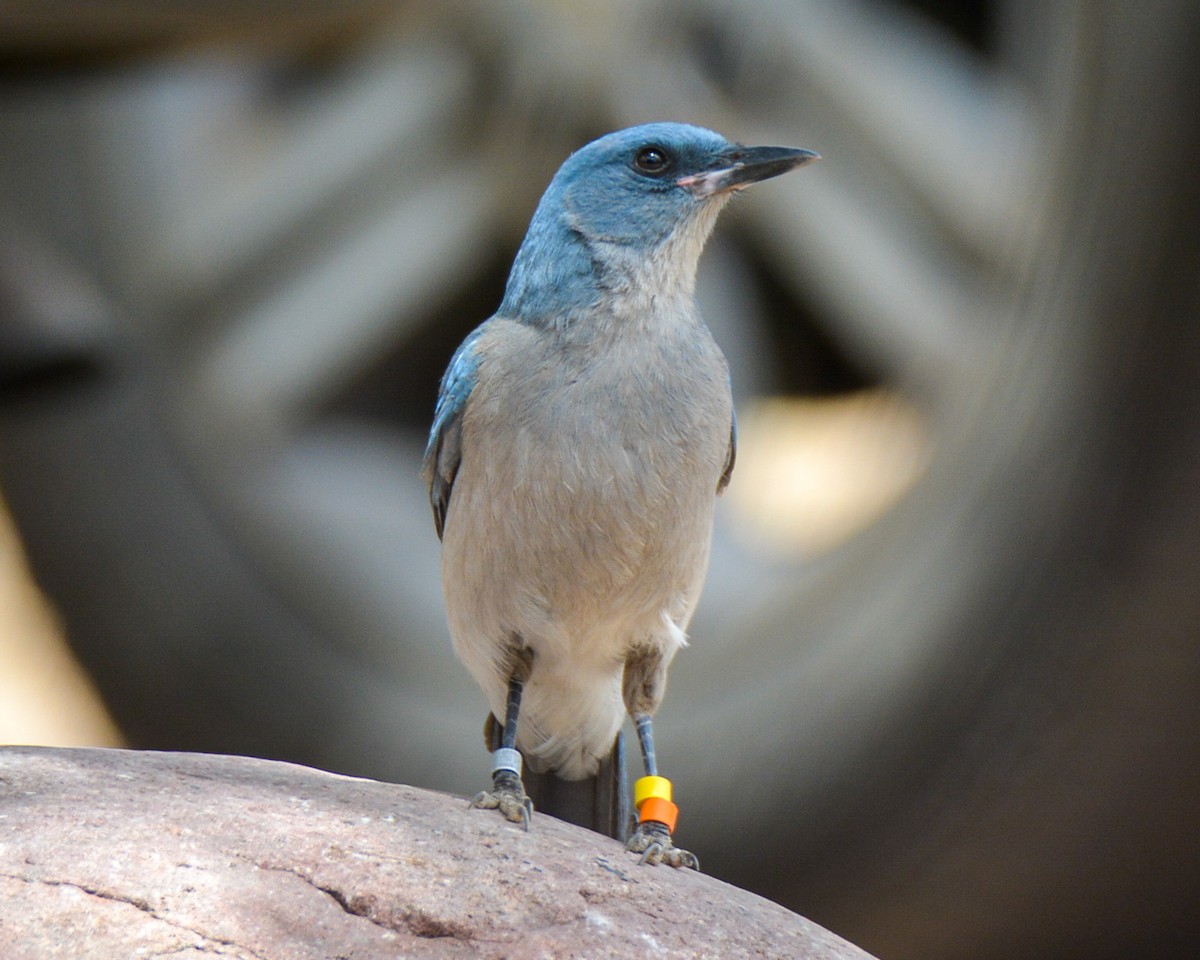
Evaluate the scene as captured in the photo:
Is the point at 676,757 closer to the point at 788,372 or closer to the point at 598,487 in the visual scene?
the point at 598,487

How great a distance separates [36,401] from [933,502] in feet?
9.14

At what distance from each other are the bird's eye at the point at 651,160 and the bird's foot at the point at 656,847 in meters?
1.59

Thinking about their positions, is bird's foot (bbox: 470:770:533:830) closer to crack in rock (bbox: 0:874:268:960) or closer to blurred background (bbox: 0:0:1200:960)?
crack in rock (bbox: 0:874:268:960)

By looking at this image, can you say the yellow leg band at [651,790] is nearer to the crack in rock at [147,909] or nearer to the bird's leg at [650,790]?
the bird's leg at [650,790]

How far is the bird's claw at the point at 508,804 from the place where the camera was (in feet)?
9.37

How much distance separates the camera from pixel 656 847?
2.92 metres

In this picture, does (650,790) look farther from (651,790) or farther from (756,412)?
(756,412)

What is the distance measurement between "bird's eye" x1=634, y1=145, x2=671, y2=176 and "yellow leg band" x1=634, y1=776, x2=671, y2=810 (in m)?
1.49

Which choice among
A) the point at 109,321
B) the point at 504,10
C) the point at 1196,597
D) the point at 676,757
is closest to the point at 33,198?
the point at 109,321

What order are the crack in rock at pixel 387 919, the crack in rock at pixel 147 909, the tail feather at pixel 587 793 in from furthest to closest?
1. the tail feather at pixel 587 793
2. the crack in rock at pixel 387 919
3. the crack in rock at pixel 147 909

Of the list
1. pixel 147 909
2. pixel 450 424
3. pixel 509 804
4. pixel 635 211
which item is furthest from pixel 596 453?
pixel 147 909

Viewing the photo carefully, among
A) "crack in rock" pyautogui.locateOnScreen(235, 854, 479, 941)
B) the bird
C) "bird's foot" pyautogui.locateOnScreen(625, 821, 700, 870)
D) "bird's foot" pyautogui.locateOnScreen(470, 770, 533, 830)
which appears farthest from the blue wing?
"crack in rock" pyautogui.locateOnScreen(235, 854, 479, 941)

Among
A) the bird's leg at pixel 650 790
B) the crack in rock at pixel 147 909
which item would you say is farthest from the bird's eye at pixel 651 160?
the crack in rock at pixel 147 909

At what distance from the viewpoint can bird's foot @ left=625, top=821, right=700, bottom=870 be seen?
290cm
